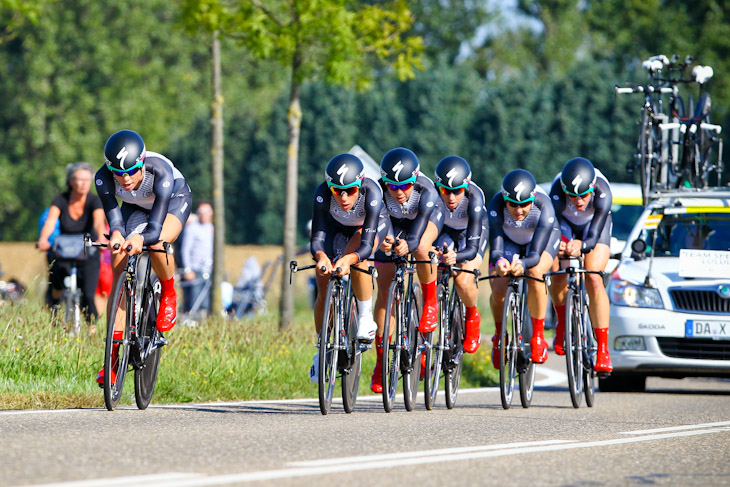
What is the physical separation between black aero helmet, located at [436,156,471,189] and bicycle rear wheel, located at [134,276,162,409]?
8.72ft

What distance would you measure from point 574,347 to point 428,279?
1.56m

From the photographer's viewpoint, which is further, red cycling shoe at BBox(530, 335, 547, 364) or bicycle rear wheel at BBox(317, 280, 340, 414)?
red cycling shoe at BBox(530, 335, 547, 364)

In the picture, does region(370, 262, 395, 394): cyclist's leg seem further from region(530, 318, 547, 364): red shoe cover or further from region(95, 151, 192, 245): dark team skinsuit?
region(95, 151, 192, 245): dark team skinsuit

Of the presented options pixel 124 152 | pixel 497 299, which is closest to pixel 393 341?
pixel 497 299

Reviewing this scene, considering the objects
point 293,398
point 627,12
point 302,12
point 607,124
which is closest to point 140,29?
point 607,124

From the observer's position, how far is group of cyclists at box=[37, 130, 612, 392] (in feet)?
31.6

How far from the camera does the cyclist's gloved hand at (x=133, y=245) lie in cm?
937

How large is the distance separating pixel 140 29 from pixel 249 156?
8.31 meters

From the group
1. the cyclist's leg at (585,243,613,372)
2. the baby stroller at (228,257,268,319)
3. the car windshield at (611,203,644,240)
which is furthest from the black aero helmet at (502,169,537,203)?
the baby stroller at (228,257,268,319)

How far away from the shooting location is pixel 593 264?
11719 millimetres

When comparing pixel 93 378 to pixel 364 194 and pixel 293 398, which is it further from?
pixel 364 194

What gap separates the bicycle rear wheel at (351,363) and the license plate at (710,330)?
371 centimetres

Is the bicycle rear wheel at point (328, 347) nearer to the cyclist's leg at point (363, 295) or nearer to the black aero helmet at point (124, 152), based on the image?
the cyclist's leg at point (363, 295)

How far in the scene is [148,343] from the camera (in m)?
9.72
